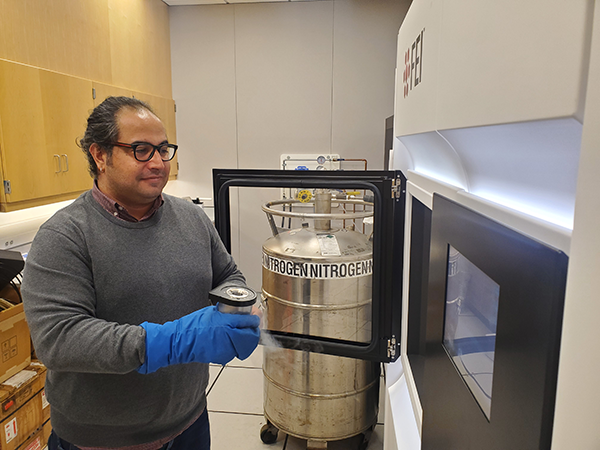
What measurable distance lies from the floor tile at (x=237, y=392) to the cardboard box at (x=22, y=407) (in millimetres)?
901

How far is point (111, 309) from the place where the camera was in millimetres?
1092

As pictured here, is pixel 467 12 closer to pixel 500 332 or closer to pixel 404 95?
pixel 500 332

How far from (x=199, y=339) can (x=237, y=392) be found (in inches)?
72.3

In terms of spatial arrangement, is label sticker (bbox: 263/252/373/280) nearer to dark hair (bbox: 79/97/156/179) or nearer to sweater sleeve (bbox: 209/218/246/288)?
sweater sleeve (bbox: 209/218/246/288)

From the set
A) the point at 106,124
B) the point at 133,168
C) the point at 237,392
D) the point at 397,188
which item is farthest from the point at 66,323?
the point at 237,392

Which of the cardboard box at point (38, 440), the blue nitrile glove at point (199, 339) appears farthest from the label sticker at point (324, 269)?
the cardboard box at point (38, 440)

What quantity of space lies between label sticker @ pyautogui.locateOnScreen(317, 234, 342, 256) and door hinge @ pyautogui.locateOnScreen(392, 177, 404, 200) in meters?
0.37

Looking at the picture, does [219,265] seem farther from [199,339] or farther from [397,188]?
[397,188]

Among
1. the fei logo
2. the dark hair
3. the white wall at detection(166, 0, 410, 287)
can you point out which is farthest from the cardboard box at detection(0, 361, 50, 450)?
the white wall at detection(166, 0, 410, 287)

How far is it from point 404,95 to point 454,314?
66 centimetres

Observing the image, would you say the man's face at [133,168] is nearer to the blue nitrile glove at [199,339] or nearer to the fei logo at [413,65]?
the blue nitrile glove at [199,339]

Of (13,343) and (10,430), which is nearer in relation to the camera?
(10,430)

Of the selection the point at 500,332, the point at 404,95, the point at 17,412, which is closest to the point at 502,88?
the point at 500,332

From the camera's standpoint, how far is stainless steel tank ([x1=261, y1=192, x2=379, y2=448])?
5.71ft
